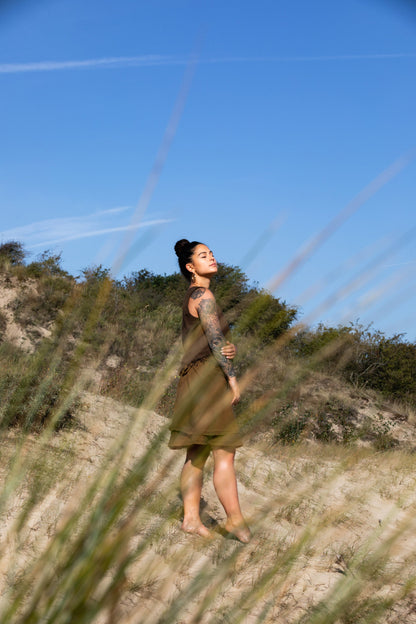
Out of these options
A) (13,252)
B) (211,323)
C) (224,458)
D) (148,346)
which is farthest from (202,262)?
(13,252)

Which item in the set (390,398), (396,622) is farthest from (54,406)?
(390,398)

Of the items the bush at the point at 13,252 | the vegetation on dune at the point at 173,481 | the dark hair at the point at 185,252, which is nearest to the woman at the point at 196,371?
the dark hair at the point at 185,252

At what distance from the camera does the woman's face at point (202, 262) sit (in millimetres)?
3797

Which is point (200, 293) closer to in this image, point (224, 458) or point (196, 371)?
point (196, 371)

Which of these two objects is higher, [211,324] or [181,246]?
[181,246]

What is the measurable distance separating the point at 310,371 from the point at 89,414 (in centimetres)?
575

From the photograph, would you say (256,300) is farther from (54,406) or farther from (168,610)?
(54,406)

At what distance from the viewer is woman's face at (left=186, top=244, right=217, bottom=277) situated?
3.80 metres

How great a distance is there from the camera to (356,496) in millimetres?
853

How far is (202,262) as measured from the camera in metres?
3.79

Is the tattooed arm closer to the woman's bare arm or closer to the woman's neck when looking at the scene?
the woman's bare arm

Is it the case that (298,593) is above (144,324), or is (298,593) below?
below

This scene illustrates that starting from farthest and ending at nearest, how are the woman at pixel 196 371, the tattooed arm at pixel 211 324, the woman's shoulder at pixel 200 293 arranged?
1. the woman's shoulder at pixel 200 293
2. the tattooed arm at pixel 211 324
3. the woman at pixel 196 371

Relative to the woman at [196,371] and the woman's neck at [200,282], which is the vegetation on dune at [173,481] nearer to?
the woman at [196,371]
